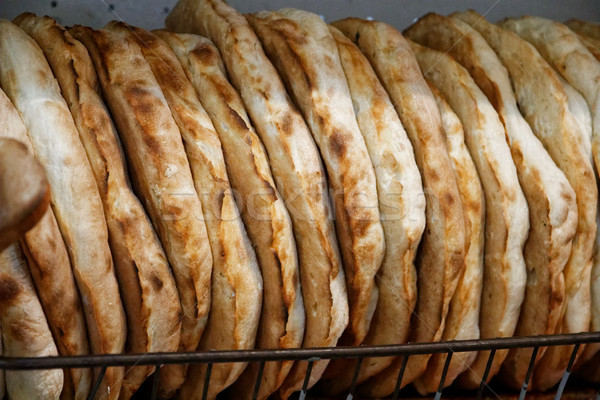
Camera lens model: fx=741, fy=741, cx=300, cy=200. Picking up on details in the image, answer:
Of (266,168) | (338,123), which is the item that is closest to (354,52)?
(338,123)

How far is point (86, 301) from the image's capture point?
94 cm

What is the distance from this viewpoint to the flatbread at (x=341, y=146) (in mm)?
1059

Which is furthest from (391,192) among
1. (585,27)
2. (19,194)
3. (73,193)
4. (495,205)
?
(585,27)

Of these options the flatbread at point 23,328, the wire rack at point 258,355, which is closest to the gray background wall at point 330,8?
the flatbread at point 23,328

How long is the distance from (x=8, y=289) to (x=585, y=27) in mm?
1212

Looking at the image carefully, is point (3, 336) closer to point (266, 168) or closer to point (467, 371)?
point (266, 168)

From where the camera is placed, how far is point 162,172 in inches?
38.4

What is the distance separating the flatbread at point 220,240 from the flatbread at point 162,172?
2 centimetres

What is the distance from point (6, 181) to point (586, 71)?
102 centimetres

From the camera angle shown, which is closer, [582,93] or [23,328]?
[23,328]

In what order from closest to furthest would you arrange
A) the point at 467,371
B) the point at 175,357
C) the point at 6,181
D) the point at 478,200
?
1. the point at 6,181
2. the point at 175,357
3. the point at 478,200
4. the point at 467,371

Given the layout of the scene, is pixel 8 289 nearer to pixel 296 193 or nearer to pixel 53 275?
pixel 53 275

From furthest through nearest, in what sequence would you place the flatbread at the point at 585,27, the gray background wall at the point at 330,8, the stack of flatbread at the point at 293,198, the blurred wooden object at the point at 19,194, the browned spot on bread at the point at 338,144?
1. the flatbread at the point at 585,27
2. the gray background wall at the point at 330,8
3. the browned spot on bread at the point at 338,144
4. the stack of flatbread at the point at 293,198
5. the blurred wooden object at the point at 19,194

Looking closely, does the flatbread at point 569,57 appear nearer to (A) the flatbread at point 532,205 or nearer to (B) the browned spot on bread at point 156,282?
(A) the flatbread at point 532,205
